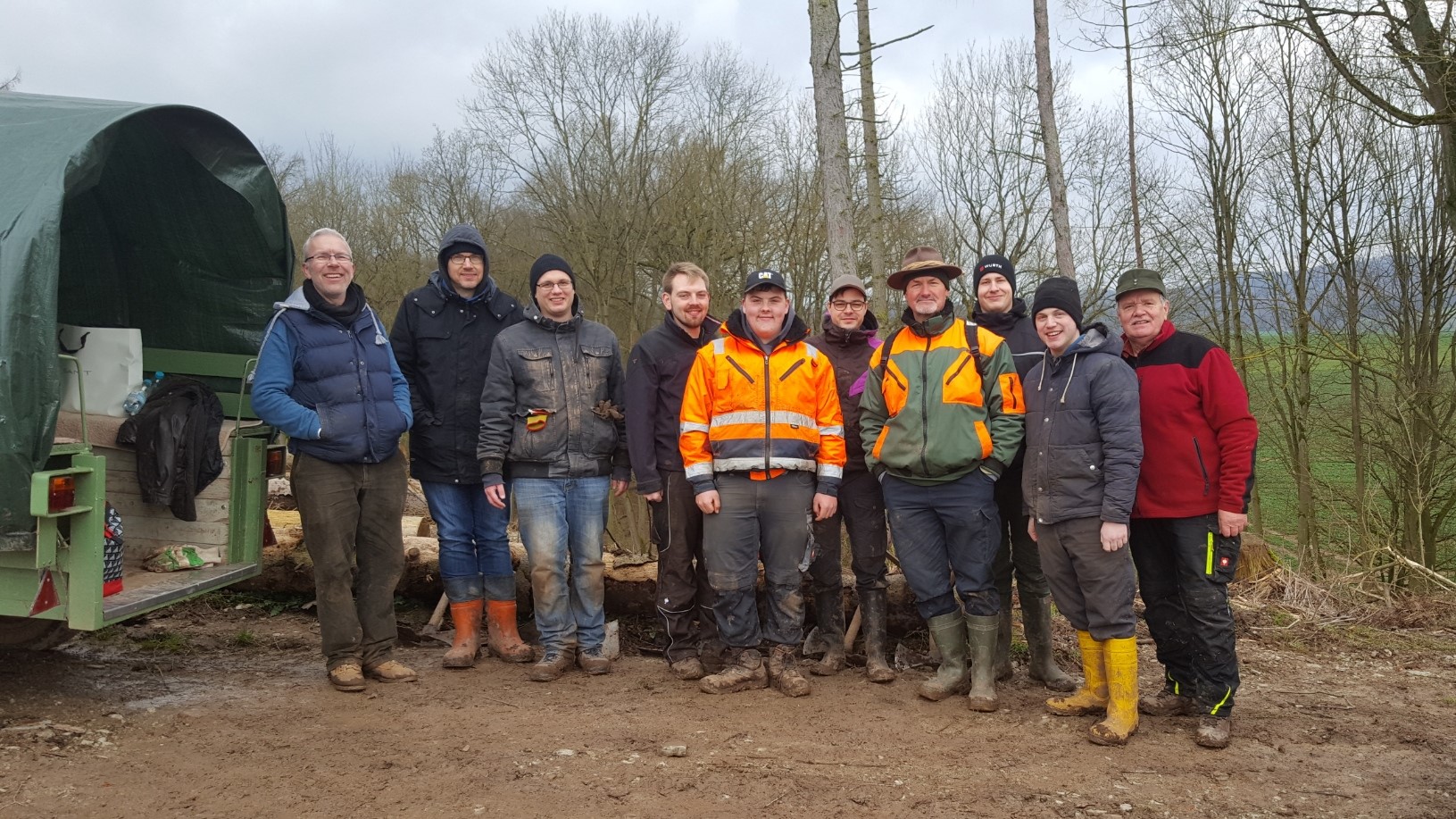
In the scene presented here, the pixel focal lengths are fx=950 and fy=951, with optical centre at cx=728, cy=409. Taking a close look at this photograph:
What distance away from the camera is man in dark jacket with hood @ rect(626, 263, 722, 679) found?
515cm

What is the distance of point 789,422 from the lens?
486 centimetres

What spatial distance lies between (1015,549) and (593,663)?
2421mm

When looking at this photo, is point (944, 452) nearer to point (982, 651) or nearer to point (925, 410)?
point (925, 410)

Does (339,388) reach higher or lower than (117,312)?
lower

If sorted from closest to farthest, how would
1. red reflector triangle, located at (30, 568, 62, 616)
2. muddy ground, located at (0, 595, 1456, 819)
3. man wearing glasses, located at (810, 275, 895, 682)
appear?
muddy ground, located at (0, 595, 1456, 819)
red reflector triangle, located at (30, 568, 62, 616)
man wearing glasses, located at (810, 275, 895, 682)

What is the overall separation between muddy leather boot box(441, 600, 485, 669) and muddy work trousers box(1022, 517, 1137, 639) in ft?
10.8

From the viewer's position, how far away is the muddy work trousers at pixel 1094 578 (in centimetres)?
430

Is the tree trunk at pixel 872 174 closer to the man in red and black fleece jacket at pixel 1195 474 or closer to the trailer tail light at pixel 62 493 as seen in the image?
the man in red and black fleece jacket at pixel 1195 474

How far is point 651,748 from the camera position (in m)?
4.20

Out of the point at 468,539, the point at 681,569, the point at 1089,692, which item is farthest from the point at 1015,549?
the point at 468,539

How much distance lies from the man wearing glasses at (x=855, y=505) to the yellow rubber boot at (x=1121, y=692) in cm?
119

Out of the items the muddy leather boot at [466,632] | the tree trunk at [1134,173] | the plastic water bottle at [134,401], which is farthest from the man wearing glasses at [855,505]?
the tree trunk at [1134,173]

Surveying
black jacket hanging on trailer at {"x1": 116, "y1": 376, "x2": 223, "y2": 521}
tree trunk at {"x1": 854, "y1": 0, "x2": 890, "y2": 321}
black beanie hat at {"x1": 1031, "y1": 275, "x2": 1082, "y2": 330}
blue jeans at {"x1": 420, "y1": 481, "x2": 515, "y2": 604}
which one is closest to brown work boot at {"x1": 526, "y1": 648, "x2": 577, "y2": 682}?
blue jeans at {"x1": 420, "y1": 481, "x2": 515, "y2": 604}

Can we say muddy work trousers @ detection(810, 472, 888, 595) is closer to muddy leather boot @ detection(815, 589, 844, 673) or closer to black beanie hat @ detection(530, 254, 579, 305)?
muddy leather boot @ detection(815, 589, 844, 673)
